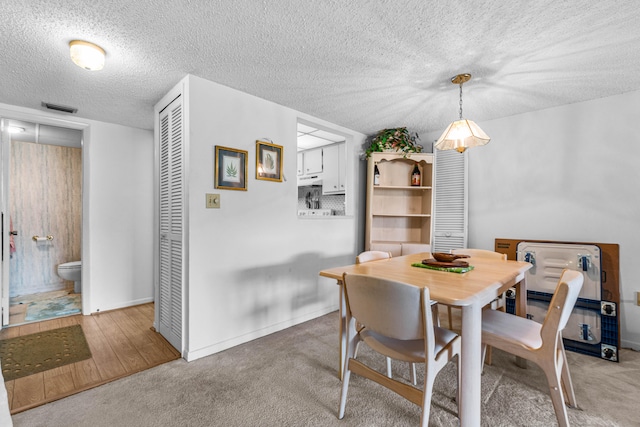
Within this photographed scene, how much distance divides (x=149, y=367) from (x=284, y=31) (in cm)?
248

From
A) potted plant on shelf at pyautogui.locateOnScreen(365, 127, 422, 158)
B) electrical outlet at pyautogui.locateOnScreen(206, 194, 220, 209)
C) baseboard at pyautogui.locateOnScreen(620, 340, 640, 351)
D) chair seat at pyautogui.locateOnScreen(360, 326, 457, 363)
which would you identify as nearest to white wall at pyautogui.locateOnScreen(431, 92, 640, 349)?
baseboard at pyautogui.locateOnScreen(620, 340, 640, 351)

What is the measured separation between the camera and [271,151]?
106 inches

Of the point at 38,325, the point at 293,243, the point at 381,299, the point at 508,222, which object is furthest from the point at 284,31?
the point at 38,325

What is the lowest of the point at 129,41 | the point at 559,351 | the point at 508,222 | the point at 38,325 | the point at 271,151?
the point at 38,325

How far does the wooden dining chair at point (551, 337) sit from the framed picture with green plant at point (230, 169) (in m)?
2.05

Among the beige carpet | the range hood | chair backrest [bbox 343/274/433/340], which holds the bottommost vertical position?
the beige carpet

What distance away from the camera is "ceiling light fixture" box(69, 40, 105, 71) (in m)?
1.71

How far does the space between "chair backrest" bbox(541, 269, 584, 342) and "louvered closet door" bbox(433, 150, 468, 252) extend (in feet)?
6.58

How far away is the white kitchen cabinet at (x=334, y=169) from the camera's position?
410cm

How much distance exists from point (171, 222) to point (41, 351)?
1460 millimetres

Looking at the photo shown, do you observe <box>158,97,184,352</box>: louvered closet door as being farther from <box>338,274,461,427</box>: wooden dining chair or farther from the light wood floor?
<box>338,274,461,427</box>: wooden dining chair

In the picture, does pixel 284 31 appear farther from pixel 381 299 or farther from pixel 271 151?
pixel 381 299

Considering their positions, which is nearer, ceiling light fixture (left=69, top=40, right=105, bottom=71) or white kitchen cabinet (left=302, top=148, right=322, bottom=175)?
ceiling light fixture (left=69, top=40, right=105, bottom=71)

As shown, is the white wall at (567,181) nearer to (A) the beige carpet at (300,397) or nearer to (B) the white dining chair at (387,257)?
(A) the beige carpet at (300,397)
